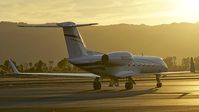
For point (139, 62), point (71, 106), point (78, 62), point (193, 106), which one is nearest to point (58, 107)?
point (71, 106)

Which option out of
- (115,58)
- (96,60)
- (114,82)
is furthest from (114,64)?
(114,82)

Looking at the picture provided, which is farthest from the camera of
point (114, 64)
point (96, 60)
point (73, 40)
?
point (114, 64)

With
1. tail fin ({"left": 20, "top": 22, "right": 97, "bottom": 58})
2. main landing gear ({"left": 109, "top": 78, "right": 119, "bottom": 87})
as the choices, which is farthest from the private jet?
main landing gear ({"left": 109, "top": 78, "right": 119, "bottom": 87})

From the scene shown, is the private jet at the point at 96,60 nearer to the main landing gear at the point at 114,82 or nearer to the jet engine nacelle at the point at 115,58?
the jet engine nacelle at the point at 115,58

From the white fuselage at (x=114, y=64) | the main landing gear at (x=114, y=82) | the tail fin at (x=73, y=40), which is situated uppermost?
the tail fin at (x=73, y=40)

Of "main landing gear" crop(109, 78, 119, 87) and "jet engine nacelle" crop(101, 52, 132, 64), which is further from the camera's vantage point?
"main landing gear" crop(109, 78, 119, 87)

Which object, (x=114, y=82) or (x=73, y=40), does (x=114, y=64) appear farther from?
(x=114, y=82)

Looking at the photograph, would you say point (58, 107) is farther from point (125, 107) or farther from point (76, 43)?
point (76, 43)

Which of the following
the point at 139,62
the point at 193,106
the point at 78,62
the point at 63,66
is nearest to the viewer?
the point at 193,106

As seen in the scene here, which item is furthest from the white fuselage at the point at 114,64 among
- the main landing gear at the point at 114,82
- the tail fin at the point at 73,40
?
the main landing gear at the point at 114,82

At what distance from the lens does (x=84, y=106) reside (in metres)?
33.0

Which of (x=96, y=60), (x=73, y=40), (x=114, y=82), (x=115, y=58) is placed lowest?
(x=114, y=82)

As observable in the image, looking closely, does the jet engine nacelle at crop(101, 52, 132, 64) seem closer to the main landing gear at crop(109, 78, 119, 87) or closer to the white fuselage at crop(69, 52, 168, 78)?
the white fuselage at crop(69, 52, 168, 78)

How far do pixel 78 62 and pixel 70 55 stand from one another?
1.38m
